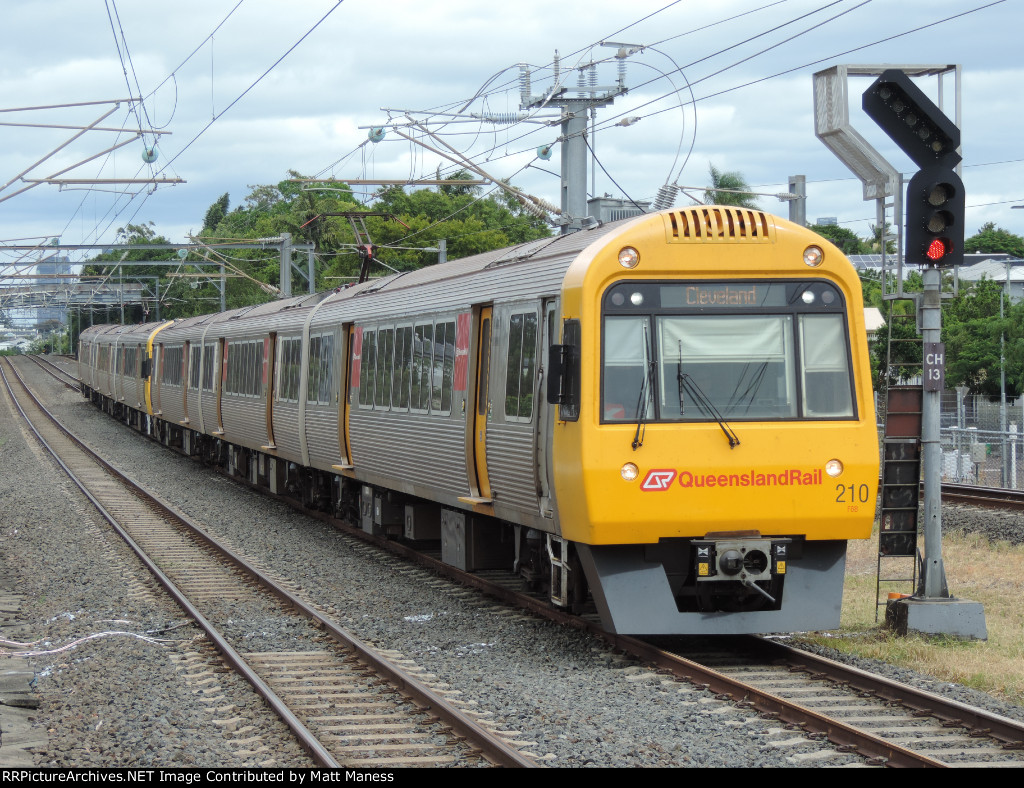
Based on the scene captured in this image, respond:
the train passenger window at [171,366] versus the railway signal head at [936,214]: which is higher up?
the railway signal head at [936,214]

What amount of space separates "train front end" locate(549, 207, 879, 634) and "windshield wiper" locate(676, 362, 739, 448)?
14 mm

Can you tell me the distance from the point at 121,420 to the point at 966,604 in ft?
131

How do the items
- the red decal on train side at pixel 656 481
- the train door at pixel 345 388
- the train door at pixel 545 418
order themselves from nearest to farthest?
1. the red decal on train side at pixel 656 481
2. the train door at pixel 545 418
3. the train door at pixel 345 388

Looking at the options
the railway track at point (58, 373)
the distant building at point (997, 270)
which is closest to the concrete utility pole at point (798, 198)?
the railway track at point (58, 373)

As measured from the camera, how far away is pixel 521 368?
10273 millimetres

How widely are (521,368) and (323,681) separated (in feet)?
9.28

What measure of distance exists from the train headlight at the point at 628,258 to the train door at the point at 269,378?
12.3 meters

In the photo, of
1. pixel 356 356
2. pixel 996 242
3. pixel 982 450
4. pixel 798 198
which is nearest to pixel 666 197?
pixel 356 356

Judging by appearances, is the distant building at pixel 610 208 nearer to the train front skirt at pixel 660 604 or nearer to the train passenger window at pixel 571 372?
the train passenger window at pixel 571 372

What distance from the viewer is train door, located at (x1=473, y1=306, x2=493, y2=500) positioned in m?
11.2

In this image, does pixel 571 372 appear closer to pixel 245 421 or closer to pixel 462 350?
pixel 462 350

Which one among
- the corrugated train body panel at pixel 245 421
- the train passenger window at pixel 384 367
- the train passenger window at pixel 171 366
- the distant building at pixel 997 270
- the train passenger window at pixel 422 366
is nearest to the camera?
the train passenger window at pixel 422 366

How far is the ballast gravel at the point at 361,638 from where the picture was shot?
6.78m
